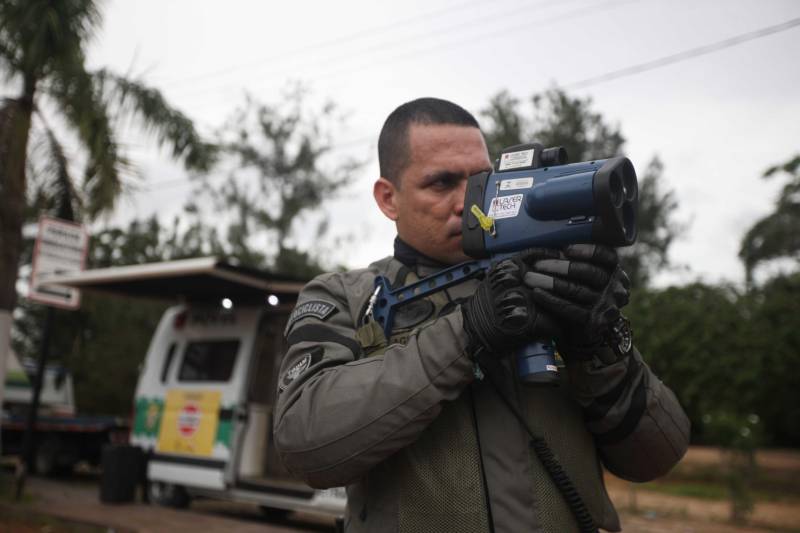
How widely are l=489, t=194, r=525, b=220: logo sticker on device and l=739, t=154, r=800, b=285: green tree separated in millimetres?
23202

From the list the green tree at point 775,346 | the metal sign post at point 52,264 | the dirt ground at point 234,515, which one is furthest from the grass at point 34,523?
the green tree at point 775,346

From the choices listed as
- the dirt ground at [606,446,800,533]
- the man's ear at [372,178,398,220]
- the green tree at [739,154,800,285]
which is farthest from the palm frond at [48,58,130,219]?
the green tree at [739,154,800,285]

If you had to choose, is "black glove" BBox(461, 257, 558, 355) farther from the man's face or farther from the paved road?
the paved road

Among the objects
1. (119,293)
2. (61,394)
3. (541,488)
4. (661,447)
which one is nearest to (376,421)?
(541,488)

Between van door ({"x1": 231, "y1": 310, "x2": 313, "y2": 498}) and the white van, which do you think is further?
van door ({"x1": 231, "y1": 310, "x2": 313, "y2": 498})

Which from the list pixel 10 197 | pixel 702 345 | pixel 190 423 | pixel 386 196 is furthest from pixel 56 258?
pixel 702 345

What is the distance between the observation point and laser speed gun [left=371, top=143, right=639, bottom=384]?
5.01 ft

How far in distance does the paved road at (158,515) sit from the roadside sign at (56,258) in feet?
7.34

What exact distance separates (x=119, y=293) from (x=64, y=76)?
273 centimetres

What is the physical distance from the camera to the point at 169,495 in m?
8.38

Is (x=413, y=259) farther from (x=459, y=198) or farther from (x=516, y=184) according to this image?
(x=516, y=184)

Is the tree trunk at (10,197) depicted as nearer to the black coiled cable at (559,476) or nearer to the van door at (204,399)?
the van door at (204,399)

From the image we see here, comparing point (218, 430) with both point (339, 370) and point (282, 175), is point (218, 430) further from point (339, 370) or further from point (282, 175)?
point (282, 175)

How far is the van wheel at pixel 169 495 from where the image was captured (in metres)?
8.35
